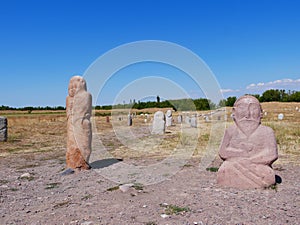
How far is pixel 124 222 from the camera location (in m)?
4.68

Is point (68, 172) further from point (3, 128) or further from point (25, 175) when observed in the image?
point (3, 128)

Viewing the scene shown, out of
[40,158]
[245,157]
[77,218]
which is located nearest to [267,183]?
[245,157]

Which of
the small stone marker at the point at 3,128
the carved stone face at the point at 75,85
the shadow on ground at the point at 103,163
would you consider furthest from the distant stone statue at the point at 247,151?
the small stone marker at the point at 3,128

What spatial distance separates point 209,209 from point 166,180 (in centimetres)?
247

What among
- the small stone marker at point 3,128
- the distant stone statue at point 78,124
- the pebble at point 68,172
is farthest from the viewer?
the small stone marker at point 3,128

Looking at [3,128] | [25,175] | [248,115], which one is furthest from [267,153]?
[3,128]

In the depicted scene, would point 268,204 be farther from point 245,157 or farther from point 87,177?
point 87,177

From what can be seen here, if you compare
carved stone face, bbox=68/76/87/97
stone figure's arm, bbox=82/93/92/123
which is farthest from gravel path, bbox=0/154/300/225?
carved stone face, bbox=68/76/87/97

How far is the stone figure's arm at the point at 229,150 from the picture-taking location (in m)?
6.71

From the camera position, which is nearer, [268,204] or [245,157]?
[268,204]

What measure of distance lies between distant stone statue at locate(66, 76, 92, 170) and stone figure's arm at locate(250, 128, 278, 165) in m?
4.96

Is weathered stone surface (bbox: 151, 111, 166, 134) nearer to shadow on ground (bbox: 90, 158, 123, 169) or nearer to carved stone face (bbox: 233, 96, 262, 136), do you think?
shadow on ground (bbox: 90, 158, 123, 169)

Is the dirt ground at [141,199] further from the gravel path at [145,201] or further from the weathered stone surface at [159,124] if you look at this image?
the weathered stone surface at [159,124]

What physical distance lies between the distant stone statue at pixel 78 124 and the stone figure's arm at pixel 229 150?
4.27m
